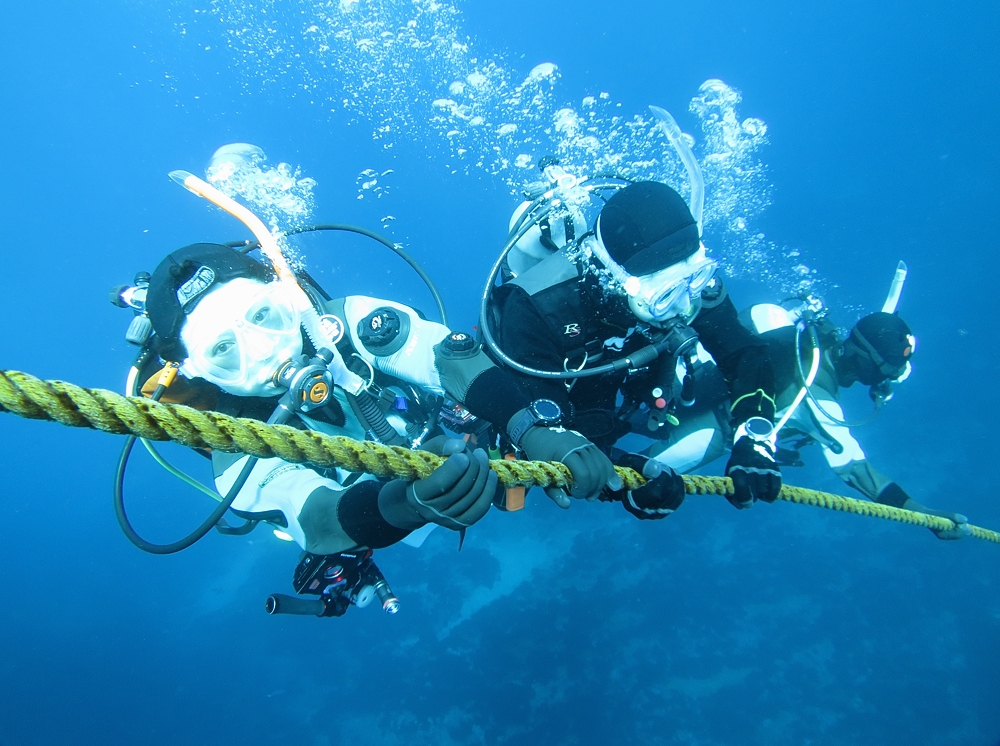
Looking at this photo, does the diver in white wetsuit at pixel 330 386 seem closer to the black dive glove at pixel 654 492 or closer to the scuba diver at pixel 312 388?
the scuba diver at pixel 312 388

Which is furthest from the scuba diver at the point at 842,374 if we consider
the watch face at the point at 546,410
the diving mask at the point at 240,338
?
the diving mask at the point at 240,338

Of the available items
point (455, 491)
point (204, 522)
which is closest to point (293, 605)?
point (204, 522)

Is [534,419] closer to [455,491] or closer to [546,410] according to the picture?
[546,410]

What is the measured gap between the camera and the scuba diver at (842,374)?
439 cm

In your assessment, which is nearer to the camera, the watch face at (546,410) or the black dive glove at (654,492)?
the black dive glove at (654,492)

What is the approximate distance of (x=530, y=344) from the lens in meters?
3.01

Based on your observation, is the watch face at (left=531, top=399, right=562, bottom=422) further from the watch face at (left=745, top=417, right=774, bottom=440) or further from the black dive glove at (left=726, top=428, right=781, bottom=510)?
the watch face at (left=745, top=417, right=774, bottom=440)

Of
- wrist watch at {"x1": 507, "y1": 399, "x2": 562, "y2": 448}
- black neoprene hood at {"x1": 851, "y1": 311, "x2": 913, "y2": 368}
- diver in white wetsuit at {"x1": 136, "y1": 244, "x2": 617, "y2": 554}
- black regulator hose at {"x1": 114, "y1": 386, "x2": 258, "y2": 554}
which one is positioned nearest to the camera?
diver in white wetsuit at {"x1": 136, "y1": 244, "x2": 617, "y2": 554}

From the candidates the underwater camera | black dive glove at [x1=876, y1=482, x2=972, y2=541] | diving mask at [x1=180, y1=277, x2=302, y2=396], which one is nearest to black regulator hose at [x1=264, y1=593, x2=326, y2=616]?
the underwater camera

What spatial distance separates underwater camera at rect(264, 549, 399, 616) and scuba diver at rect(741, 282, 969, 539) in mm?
3790

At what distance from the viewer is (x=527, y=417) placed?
258 centimetres

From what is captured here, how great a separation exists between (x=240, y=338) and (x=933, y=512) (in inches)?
222

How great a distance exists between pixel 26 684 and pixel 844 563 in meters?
26.2

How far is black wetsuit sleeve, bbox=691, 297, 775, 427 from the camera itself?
141 inches
